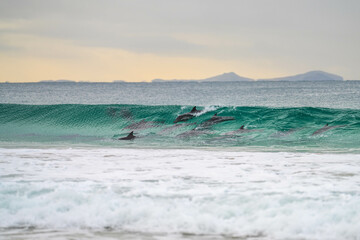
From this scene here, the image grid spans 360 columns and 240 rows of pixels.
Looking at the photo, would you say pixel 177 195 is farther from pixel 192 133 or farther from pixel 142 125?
pixel 142 125

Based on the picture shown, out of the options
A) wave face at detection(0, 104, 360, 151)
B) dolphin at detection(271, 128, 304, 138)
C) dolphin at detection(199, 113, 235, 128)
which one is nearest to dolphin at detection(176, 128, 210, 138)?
wave face at detection(0, 104, 360, 151)

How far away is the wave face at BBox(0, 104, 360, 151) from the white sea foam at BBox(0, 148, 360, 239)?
5062 millimetres

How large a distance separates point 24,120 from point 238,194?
1742 centimetres

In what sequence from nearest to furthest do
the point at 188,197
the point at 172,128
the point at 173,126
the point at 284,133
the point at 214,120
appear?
the point at 188,197, the point at 284,133, the point at 172,128, the point at 173,126, the point at 214,120

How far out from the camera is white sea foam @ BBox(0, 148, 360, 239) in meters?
4.40

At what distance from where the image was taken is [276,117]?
18.4 metres

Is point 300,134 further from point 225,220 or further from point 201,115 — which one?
point 225,220

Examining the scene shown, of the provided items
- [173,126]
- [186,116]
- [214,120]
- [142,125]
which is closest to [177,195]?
[173,126]

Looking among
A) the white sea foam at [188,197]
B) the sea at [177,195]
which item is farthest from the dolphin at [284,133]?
the white sea foam at [188,197]

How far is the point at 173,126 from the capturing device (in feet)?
57.7

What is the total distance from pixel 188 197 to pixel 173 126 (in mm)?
12444

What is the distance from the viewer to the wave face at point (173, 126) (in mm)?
13237

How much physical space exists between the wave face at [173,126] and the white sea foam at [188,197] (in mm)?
5062

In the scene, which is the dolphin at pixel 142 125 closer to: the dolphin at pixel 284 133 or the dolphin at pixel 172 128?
the dolphin at pixel 172 128
